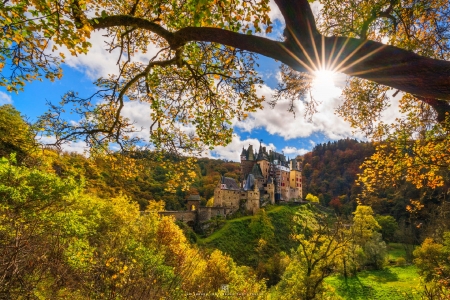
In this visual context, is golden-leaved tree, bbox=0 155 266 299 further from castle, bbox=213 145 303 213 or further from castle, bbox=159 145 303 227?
castle, bbox=213 145 303 213

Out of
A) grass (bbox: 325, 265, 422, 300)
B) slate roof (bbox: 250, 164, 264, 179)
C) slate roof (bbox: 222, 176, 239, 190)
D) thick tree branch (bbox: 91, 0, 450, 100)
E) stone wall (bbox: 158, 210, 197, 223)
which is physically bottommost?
grass (bbox: 325, 265, 422, 300)

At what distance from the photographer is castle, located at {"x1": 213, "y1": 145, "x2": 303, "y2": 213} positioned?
179 ft

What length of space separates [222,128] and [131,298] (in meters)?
4.78

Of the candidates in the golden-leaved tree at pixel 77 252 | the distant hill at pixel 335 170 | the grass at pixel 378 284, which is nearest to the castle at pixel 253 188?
the golden-leaved tree at pixel 77 252

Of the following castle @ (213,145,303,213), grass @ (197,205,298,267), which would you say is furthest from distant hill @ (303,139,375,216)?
grass @ (197,205,298,267)

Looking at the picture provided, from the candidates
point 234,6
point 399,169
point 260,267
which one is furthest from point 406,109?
point 260,267

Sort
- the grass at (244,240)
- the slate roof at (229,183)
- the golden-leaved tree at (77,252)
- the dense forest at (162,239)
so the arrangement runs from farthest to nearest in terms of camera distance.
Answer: the slate roof at (229,183) < the grass at (244,240) < the dense forest at (162,239) < the golden-leaved tree at (77,252)

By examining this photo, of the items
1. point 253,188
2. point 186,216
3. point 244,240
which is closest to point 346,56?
point 244,240

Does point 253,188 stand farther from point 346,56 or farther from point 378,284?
point 346,56

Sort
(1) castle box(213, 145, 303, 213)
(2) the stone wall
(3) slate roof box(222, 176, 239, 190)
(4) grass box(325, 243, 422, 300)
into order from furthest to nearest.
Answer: (3) slate roof box(222, 176, 239, 190) < (1) castle box(213, 145, 303, 213) < (2) the stone wall < (4) grass box(325, 243, 422, 300)

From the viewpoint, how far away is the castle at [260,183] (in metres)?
54.7

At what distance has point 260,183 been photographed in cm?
6222

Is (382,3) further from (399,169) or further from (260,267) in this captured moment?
(260,267)

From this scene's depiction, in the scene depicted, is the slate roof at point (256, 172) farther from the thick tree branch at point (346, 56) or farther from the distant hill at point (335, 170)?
the thick tree branch at point (346, 56)
